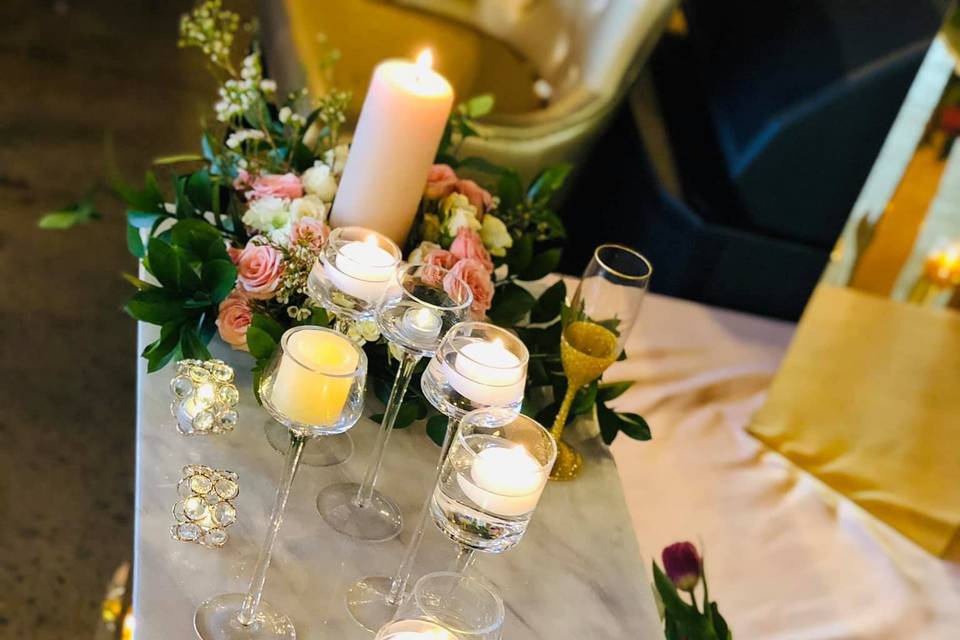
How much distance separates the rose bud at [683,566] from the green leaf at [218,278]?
1.61ft

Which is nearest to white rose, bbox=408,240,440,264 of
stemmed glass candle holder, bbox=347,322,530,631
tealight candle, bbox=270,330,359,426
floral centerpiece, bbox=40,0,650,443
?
floral centerpiece, bbox=40,0,650,443

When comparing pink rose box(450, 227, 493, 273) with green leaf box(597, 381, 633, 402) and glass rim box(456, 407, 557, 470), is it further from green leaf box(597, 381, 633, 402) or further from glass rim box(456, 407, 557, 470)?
glass rim box(456, 407, 557, 470)

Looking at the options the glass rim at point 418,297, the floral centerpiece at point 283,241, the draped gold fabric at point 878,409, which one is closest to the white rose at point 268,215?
the floral centerpiece at point 283,241

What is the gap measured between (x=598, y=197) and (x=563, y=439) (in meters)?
1.35

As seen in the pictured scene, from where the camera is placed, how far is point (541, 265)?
116cm

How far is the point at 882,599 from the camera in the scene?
1249 mm

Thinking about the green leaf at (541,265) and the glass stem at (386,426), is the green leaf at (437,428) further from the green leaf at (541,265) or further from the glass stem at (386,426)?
the green leaf at (541,265)

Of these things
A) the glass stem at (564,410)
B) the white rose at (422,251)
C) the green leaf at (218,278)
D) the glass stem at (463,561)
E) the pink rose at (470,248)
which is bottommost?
the glass stem at (463,561)

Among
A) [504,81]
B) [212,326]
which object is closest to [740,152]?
[504,81]

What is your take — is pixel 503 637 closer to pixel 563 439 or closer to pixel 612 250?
pixel 563 439

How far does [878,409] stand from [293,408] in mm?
1060

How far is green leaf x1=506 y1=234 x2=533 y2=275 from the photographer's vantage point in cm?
115

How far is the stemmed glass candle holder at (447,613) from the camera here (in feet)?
2.00

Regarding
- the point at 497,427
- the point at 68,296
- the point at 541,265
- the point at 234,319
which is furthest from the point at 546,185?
the point at 68,296
